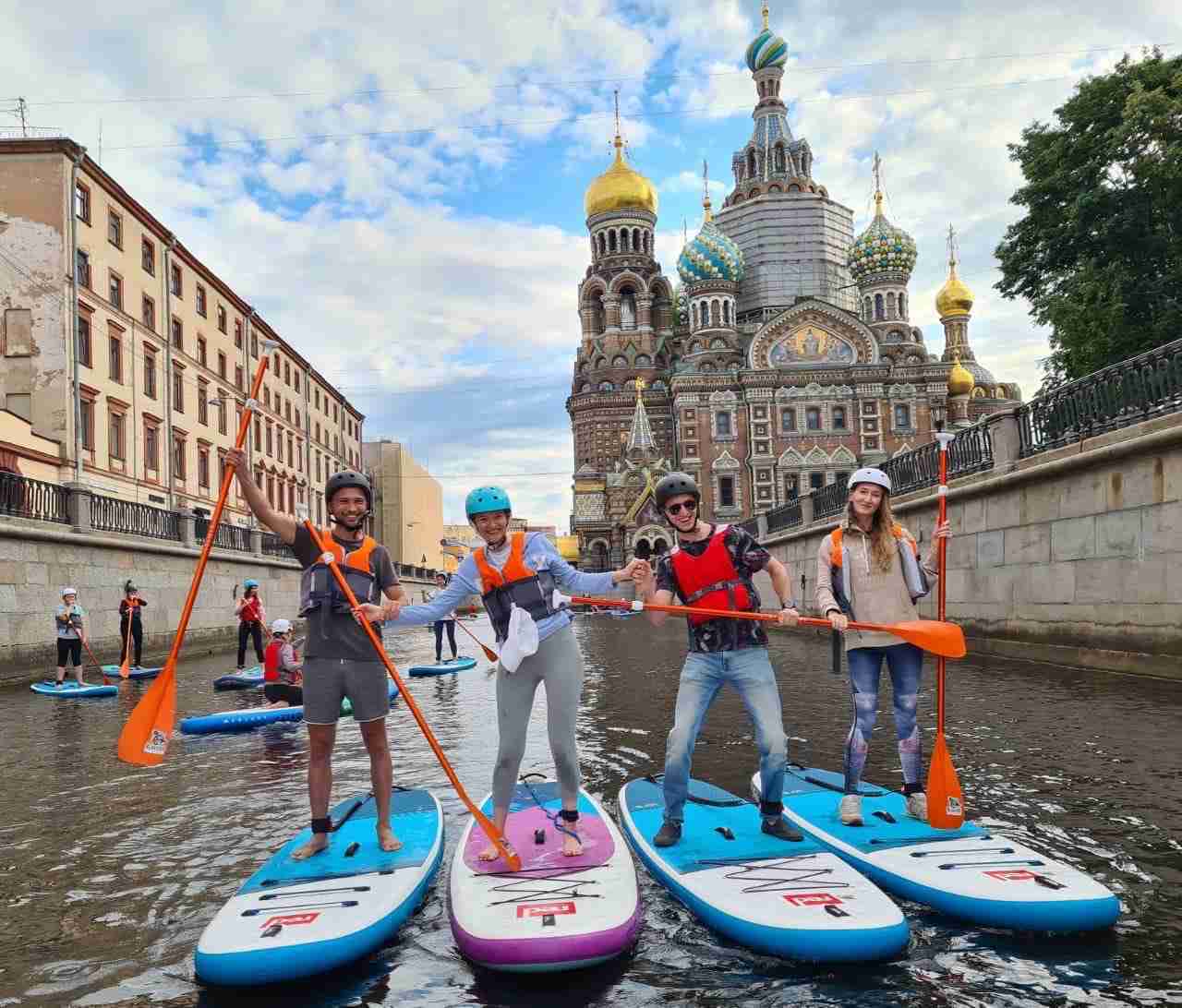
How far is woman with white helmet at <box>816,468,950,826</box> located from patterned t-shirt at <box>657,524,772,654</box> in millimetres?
407

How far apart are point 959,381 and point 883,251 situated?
448 inches

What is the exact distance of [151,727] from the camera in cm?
548

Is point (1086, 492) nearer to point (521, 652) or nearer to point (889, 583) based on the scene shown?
point (889, 583)

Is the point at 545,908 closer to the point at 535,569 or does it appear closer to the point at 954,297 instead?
the point at 535,569

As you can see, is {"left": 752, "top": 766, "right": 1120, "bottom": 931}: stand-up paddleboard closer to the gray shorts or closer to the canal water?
the canal water

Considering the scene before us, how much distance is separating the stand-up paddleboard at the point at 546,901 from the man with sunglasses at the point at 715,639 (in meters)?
0.55

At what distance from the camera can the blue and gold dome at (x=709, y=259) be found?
72.0 metres

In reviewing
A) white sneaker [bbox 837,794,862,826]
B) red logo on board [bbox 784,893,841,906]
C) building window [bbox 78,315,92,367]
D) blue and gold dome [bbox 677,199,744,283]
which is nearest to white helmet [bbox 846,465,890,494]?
white sneaker [bbox 837,794,862,826]

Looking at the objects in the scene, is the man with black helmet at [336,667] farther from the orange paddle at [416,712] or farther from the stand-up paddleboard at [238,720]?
the stand-up paddleboard at [238,720]

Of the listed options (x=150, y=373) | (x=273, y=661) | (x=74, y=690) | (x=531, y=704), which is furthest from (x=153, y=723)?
(x=150, y=373)

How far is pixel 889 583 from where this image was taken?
18.3ft

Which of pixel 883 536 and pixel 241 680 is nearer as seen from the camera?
pixel 883 536

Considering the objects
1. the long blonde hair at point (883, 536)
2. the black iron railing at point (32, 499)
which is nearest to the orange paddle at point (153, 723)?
the long blonde hair at point (883, 536)

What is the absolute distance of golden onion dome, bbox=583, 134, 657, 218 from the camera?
267ft
